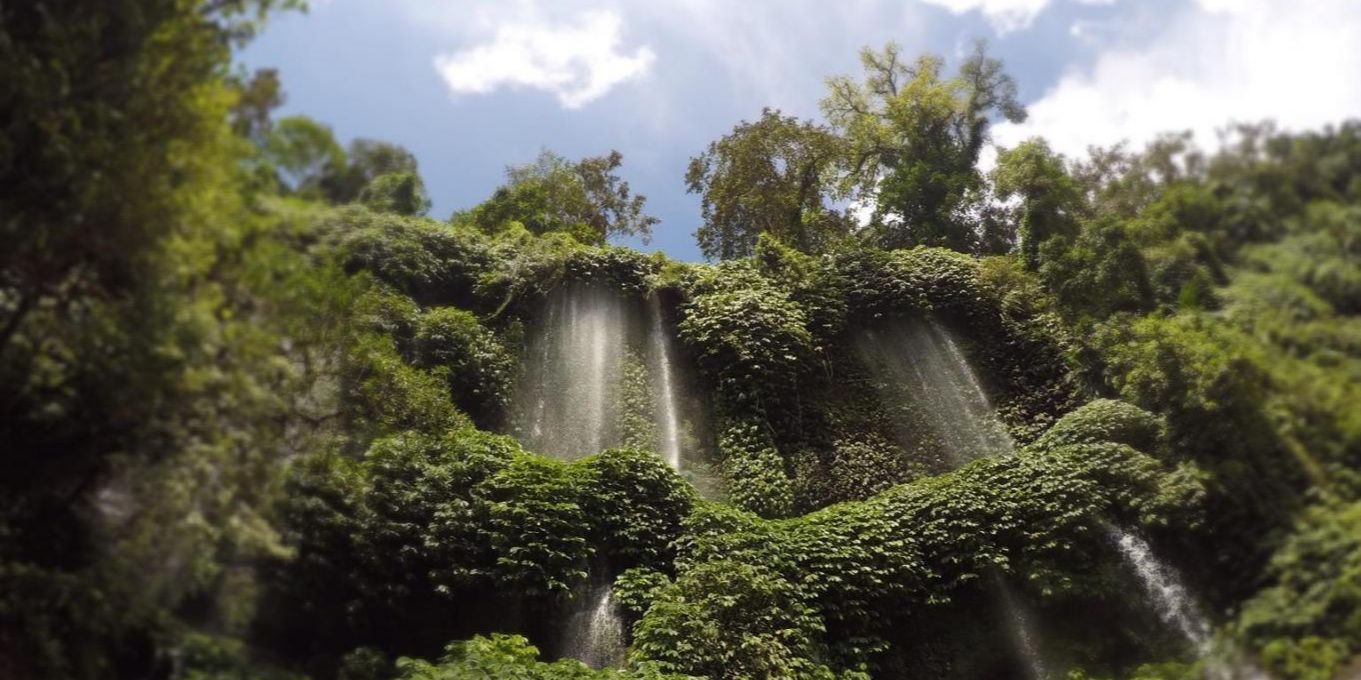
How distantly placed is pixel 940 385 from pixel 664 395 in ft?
14.1

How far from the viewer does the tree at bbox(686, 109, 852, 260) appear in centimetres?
1994

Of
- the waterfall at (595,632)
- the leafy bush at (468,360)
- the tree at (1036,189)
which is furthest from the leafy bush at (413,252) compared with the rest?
the tree at (1036,189)

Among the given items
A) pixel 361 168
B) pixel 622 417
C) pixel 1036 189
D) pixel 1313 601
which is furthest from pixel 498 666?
pixel 1036 189

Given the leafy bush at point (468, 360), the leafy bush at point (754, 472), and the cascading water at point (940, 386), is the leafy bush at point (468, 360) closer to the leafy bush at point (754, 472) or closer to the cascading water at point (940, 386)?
the leafy bush at point (754, 472)

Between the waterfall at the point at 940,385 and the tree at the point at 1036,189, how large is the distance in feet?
6.40

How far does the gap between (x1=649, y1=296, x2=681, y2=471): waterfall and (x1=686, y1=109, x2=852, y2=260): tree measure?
633cm

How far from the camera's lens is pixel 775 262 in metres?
14.9

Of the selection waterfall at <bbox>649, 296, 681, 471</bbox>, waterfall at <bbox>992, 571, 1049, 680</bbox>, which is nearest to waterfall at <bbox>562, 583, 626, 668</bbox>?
waterfall at <bbox>649, 296, 681, 471</bbox>

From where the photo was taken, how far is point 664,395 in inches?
527

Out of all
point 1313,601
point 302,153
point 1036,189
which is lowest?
point 1313,601

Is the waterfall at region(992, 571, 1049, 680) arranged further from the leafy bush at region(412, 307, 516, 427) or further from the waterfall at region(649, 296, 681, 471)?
the leafy bush at region(412, 307, 516, 427)

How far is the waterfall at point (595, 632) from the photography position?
342 inches

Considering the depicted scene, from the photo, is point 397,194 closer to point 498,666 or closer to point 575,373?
point 498,666

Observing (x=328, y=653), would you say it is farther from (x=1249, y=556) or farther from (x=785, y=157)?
(x=785, y=157)
